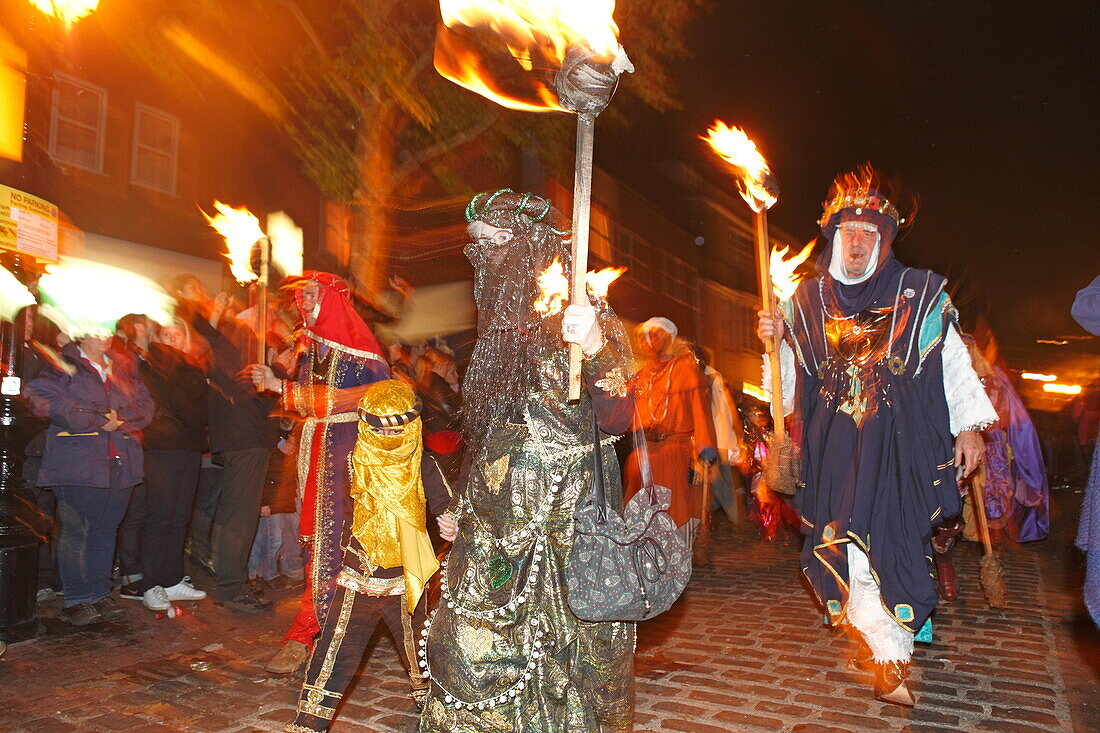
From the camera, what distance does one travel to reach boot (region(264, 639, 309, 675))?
5.11m

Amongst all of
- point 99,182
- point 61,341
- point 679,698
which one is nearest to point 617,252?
point 99,182

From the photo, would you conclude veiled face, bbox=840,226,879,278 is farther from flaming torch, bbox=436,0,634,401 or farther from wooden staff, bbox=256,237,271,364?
wooden staff, bbox=256,237,271,364

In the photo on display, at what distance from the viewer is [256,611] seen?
22.4 ft

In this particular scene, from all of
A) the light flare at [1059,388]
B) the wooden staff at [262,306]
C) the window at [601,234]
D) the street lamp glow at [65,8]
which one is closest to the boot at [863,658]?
the wooden staff at [262,306]

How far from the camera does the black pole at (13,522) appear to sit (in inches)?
231

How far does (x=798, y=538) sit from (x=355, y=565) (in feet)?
28.2

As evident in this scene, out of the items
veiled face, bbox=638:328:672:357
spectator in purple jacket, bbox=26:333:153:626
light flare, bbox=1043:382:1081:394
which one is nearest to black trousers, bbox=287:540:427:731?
spectator in purple jacket, bbox=26:333:153:626

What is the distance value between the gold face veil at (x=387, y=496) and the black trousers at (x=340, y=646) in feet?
0.50

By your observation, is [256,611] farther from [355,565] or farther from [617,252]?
[617,252]

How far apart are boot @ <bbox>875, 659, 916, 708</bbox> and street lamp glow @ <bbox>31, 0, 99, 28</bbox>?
25.0 ft

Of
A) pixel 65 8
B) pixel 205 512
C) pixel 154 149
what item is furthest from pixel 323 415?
pixel 154 149

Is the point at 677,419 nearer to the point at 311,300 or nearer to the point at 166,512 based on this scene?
the point at 311,300

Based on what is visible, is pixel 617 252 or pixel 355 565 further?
pixel 617 252

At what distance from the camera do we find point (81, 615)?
20.9 ft
